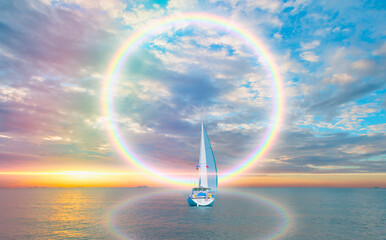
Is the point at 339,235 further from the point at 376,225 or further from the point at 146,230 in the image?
the point at 146,230

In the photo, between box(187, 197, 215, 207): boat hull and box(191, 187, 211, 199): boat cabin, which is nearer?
box(187, 197, 215, 207): boat hull

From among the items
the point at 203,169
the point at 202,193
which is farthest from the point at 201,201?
the point at 203,169

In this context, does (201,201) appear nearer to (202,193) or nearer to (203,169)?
(202,193)

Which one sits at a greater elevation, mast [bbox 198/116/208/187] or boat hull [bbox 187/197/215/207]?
mast [bbox 198/116/208/187]

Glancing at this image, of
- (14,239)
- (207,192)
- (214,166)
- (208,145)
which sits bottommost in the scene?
(14,239)

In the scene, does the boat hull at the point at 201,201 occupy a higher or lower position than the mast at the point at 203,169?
lower

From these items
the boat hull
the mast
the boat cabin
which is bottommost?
the boat hull

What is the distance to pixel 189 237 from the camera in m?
48.7

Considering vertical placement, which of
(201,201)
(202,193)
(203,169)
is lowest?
(201,201)

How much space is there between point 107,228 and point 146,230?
10207mm

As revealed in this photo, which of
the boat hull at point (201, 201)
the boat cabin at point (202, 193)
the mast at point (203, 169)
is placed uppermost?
the mast at point (203, 169)

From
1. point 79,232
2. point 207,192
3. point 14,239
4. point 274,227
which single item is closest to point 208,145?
point 207,192

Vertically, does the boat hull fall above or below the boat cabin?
below

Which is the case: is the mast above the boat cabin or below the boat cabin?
above
